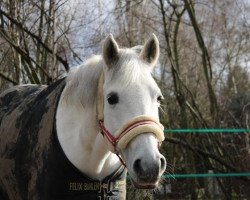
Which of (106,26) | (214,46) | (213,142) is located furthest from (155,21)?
(214,46)

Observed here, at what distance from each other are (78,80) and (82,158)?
0.44m

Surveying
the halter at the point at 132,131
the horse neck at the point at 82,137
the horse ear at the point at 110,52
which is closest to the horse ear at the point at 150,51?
the horse ear at the point at 110,52

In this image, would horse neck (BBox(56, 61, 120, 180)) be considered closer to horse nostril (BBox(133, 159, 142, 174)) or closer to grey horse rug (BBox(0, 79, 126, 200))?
grey horse rug (BBox(0, 79, 126, 200))

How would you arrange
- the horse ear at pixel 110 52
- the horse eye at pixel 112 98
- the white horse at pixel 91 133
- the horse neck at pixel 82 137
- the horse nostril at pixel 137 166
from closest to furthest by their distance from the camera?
1. the horse nostril at pixel 137 166
2. the white horse at pixel 91 133
3. the horse eye at pixel 112 98
4. the horse ear at pixel 110 52
5. the horse neck at pixel 82 137

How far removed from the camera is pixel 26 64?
710 cm

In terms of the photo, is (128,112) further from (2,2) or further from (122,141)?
(2,2)

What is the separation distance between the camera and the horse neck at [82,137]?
274 centimetres

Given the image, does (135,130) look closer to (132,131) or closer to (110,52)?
(132,131)

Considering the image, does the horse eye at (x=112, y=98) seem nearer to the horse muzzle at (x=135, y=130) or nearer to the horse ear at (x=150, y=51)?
the horse muzzle at (x=135, y=130)

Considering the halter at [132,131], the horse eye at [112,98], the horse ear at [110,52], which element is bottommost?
the halter at [132,131]

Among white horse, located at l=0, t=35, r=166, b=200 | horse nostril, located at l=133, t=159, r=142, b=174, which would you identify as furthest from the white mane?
horse nostril, located at l=133, t=159, r=142, b=174

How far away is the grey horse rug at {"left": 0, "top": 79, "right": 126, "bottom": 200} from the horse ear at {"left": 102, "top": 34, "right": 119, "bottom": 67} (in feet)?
1.64

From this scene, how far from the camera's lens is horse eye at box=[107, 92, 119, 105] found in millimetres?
2480

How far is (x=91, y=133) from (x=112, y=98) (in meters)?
0.34
